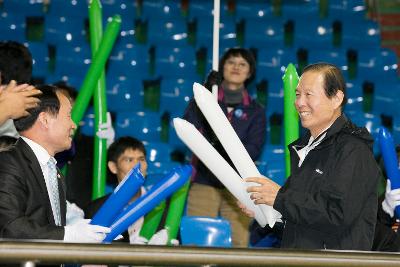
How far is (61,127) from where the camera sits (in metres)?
3.28

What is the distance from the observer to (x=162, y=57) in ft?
24.7

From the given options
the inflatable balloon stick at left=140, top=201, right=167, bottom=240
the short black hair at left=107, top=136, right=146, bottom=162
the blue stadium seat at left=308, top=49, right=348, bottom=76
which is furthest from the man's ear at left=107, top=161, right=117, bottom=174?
the blue stadium seat at left=308, top=49, right=348, bottom=76

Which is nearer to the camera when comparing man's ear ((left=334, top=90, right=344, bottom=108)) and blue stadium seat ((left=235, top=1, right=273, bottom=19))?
man's ear ((left=334, top=90, right=344, bottom=108))

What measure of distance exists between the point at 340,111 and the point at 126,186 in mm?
810

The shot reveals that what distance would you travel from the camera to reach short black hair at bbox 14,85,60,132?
327 centimetres

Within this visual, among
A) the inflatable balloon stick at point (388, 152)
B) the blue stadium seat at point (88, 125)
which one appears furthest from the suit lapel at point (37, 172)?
the blue stadium seat at point (88, 125)

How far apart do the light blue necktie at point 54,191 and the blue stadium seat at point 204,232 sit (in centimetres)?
149

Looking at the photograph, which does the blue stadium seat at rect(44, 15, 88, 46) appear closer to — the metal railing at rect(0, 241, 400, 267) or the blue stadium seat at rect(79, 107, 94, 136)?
the blue stadium seat at rect(79, 107, 94, 136)

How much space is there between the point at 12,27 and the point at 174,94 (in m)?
1.69

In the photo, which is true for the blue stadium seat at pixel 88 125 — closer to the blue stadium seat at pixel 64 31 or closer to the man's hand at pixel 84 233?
the blue stadium seat at pixel 64 31

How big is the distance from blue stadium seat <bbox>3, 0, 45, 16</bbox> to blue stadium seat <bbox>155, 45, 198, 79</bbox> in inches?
51.2

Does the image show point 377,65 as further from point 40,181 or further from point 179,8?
point 40,181

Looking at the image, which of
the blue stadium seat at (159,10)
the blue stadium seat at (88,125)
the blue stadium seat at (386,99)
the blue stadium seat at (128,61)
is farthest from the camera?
the blue stadium seat at (159,10)

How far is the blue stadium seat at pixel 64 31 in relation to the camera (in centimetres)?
779
